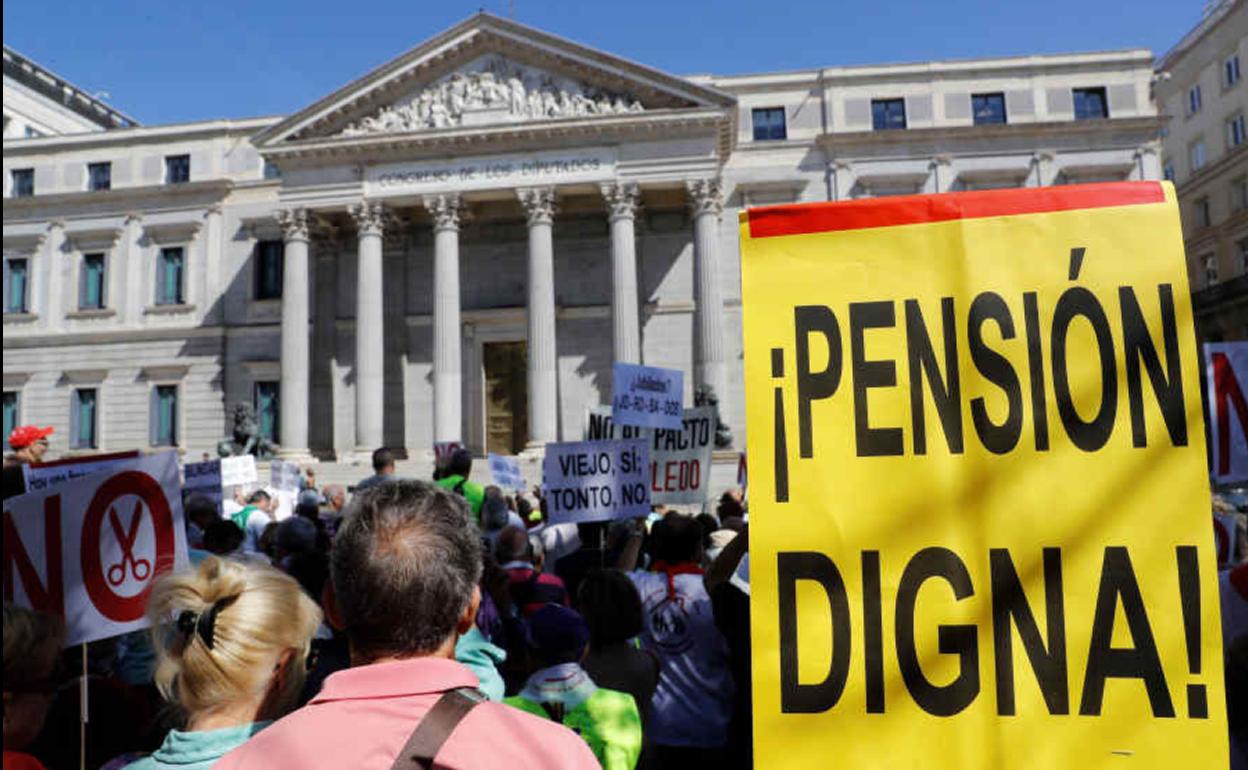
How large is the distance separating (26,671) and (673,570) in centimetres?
326

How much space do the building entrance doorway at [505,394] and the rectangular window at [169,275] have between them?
14.1 meters

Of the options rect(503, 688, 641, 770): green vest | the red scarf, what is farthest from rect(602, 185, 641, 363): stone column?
rect(503, 688, 641, 770): green vest

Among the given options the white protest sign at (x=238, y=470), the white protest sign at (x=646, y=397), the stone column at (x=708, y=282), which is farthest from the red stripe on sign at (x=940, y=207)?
the stone column at (x=708, y=282)

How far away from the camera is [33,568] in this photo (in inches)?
184

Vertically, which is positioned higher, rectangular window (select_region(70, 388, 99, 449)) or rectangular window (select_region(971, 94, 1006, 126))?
rectangular window (select_region(971, 94, 1006, 126))

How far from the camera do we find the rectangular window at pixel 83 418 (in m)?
38.8

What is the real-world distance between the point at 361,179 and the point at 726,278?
13.6 m

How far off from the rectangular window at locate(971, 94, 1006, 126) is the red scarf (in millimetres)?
34515

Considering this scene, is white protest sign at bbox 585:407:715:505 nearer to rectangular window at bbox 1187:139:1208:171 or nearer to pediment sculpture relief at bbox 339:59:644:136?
pediment sculpture relief at bbox 339:59:644:136

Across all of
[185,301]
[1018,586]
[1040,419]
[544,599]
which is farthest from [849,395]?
[185,301]

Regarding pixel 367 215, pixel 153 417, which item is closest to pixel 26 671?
pixel 367 215

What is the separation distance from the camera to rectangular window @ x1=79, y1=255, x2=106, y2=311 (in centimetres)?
3941

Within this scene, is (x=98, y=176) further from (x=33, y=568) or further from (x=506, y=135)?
(x=33, y=568)

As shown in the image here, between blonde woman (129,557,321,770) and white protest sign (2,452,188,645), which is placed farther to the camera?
white protest sign (2,452,188,645)
